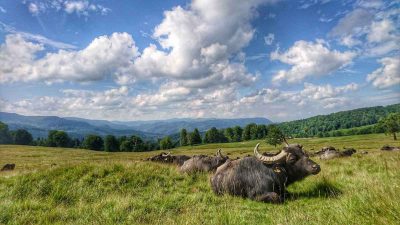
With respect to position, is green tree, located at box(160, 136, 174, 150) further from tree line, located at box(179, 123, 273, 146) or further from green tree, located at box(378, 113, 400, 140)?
green tree, located at box(378, 113, 400, 140)

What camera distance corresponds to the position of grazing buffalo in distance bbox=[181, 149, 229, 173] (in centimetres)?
1741

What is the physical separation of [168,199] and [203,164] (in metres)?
7.05

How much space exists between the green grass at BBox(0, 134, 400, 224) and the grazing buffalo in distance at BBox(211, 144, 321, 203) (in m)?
0.46

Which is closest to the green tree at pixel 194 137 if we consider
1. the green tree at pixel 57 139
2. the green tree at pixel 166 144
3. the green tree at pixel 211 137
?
the green tree at pixel 166 144

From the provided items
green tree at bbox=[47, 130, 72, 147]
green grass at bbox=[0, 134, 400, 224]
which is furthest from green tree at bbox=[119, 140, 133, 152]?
green grass at bbox=[0, 134, 400, 224]

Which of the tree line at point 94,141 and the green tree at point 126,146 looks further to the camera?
the tree line at point 94,141

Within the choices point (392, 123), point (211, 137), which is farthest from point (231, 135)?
point (392, 123)

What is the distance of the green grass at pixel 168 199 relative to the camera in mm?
6207

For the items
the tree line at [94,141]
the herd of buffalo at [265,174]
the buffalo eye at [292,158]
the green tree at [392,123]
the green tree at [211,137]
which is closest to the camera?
the herd of buffalo at [265,174]

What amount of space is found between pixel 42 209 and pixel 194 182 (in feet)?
23.6

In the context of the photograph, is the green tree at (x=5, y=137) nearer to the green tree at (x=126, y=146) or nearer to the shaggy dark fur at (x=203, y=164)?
the green tree at (x=126, y=146)

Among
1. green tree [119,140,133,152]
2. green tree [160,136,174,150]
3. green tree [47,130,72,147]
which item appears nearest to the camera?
green tree [119,140,133,152]

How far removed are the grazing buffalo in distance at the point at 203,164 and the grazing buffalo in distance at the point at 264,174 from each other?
4.60 metres

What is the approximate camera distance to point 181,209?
9484 mm
